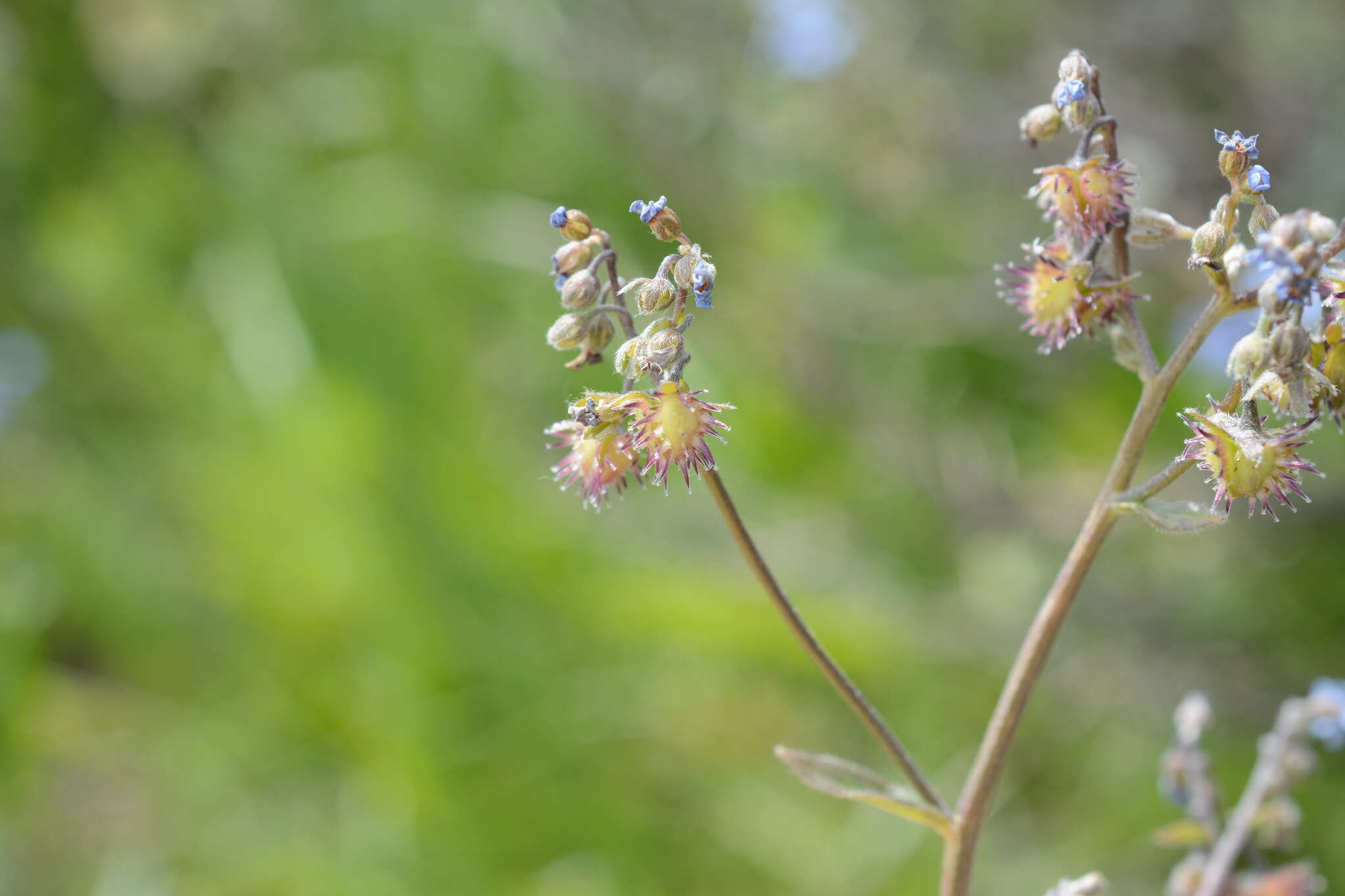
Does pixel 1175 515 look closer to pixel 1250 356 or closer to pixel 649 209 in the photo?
pixel 1250 356

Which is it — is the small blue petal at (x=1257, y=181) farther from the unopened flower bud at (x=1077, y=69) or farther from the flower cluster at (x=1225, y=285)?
the unopened flower bud at (x=1077, y=69)

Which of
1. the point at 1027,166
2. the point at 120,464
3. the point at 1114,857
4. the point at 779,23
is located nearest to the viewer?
the point at 1114,857

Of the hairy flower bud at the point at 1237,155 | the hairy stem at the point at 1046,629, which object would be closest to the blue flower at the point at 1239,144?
the hairy flower bud at the point at 1237,155

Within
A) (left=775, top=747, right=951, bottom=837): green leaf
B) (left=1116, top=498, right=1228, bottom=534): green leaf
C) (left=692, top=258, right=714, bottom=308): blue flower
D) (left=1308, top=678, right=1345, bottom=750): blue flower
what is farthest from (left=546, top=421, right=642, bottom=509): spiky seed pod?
(left=1308, top=678, right=1345, bottom=750): blue flower

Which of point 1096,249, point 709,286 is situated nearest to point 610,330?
point 709,286

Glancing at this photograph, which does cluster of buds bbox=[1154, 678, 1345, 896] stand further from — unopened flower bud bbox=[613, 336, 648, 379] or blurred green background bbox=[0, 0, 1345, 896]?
blurred green background bbox=[0, 0, 1345, 896]

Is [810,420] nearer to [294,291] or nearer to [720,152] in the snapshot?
[720,152]

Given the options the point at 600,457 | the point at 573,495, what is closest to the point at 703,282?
the point at 600,457
